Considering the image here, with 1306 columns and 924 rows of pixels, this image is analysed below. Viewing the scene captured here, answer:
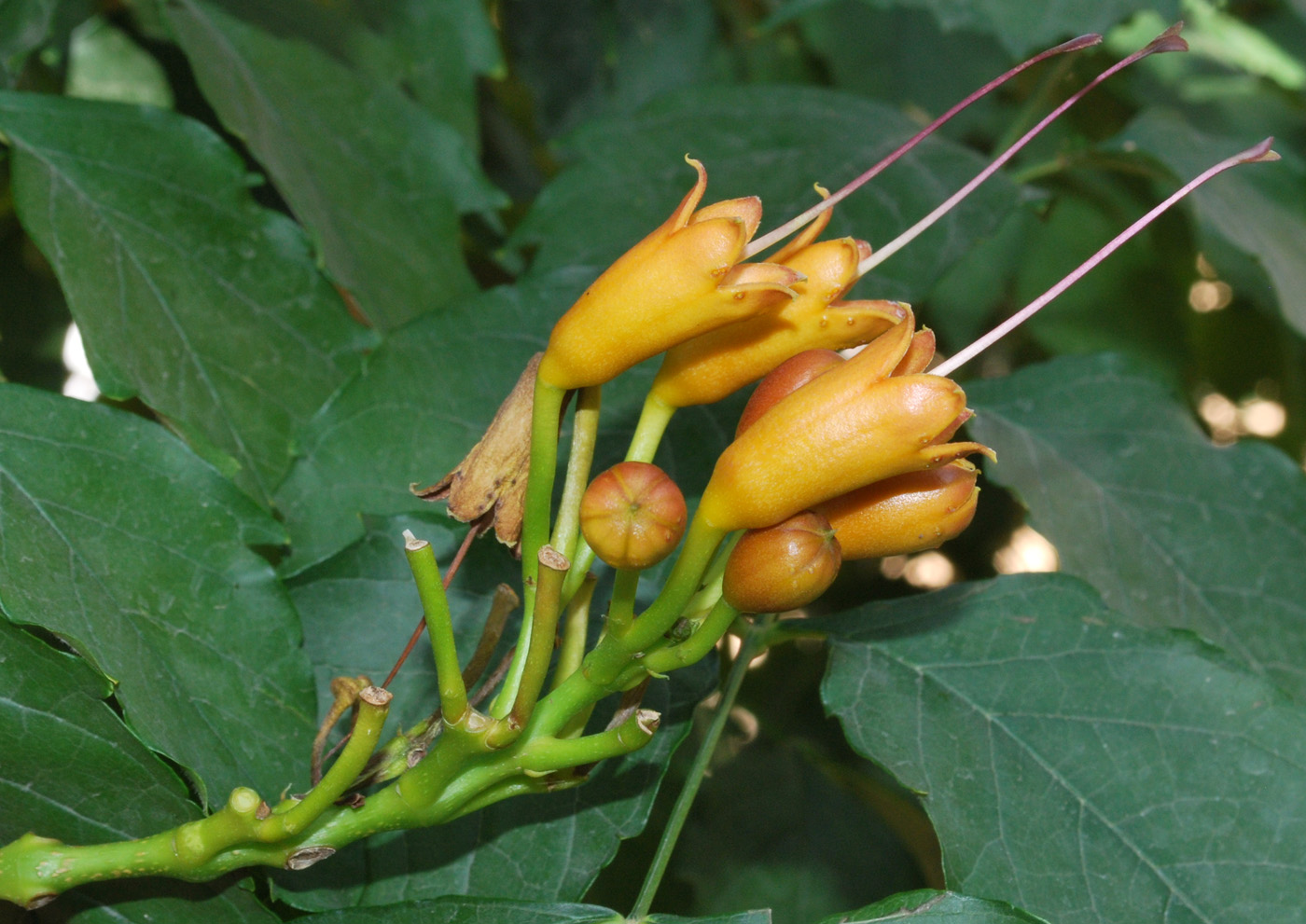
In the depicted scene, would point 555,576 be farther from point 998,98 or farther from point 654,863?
point 998,98

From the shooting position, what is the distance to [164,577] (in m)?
0.68

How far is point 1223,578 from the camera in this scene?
100 centimetres

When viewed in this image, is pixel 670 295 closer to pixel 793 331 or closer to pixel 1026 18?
pixel 793 331

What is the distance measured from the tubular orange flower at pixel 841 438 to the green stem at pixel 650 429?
0.10 metres

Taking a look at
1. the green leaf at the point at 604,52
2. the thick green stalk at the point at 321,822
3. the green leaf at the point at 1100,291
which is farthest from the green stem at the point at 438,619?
the green leaf at the point at 1100,291

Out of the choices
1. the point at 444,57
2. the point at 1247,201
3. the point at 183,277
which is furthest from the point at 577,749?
the point at 1247,201

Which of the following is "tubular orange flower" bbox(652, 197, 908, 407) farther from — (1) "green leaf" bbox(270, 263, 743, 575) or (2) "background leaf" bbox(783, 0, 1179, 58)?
(2) "background leaf" bbox(783, 0, 1179, 58)

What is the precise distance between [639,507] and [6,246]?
3.35ft

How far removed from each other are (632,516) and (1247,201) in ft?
3.58

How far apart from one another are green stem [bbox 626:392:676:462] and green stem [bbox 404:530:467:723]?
0.14 m

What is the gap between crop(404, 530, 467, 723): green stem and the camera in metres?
0.53

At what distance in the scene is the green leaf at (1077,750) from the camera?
69cm

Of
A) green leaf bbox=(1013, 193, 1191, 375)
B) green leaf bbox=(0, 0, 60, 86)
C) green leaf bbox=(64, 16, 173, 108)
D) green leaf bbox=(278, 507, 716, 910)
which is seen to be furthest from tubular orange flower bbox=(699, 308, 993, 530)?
green leaf bbox=(1013, 193, 1191, 375)

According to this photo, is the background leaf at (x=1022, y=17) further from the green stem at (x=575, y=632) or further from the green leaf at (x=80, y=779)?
the green leaf at (x=80, y=779)
